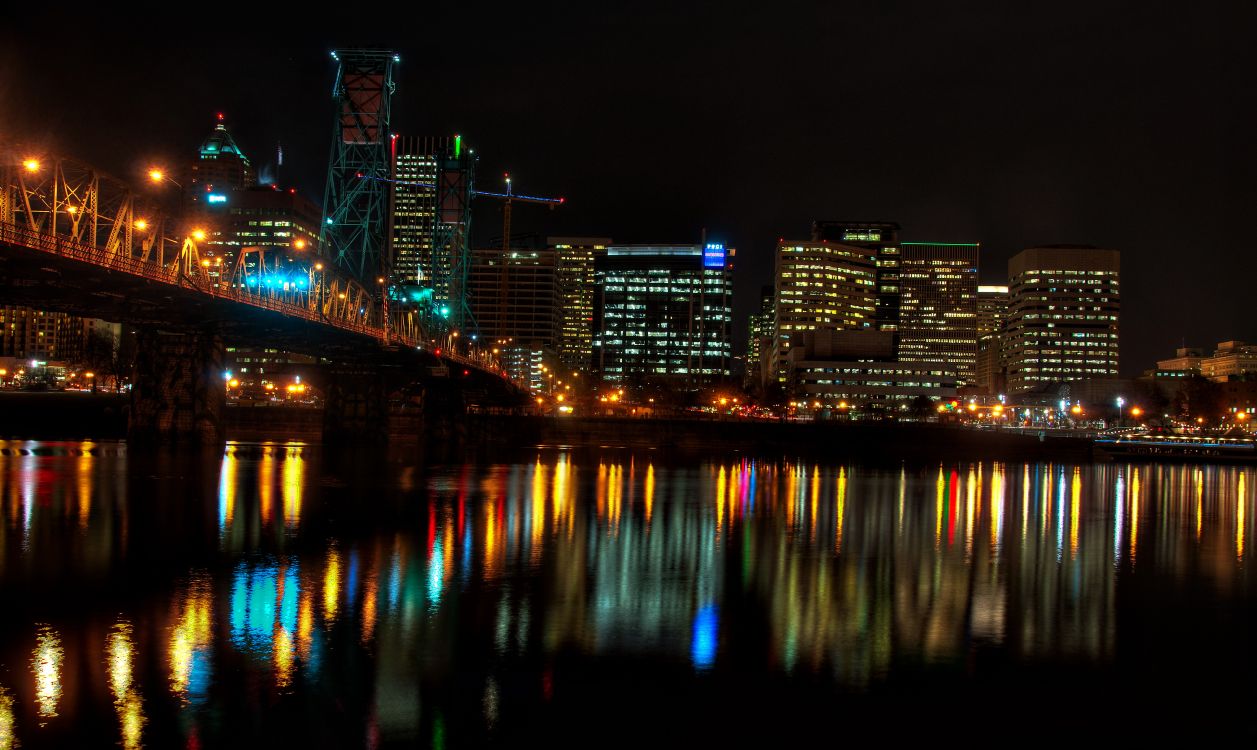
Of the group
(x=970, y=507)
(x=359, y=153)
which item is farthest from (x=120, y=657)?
(x=359, y=153)

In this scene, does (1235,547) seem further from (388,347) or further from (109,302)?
(388,347)

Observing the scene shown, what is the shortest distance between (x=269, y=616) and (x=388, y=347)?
61.6 meters

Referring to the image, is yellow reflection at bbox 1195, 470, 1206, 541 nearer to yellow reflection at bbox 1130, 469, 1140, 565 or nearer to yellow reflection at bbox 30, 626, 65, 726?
yellow reflection at bbox 1130, 469, 1140, 565

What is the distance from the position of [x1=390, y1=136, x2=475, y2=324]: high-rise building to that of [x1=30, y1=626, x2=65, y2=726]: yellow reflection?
275 ft

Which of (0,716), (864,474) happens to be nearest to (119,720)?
(0,716)

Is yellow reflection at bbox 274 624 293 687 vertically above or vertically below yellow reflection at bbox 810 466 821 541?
below

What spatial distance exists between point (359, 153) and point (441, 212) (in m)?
36.3

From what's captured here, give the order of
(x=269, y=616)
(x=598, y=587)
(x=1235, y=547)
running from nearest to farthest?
(x=269, y=616)
(x=598, y=587)
(x=1235, y=547)

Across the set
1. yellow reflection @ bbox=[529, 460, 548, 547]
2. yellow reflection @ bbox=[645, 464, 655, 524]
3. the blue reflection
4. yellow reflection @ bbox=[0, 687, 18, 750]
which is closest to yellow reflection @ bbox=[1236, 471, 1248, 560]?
yellow reflection @ bbox=[645, 464, 655, 524]

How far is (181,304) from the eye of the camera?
2132 inches

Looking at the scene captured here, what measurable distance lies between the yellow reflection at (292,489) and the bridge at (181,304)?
8855 mm

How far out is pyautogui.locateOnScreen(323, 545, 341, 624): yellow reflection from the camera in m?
16.9

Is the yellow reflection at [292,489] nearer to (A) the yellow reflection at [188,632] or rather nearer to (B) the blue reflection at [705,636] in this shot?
(A) the yellow reflection at [188,632]

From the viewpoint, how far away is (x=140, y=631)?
15.2 meters
